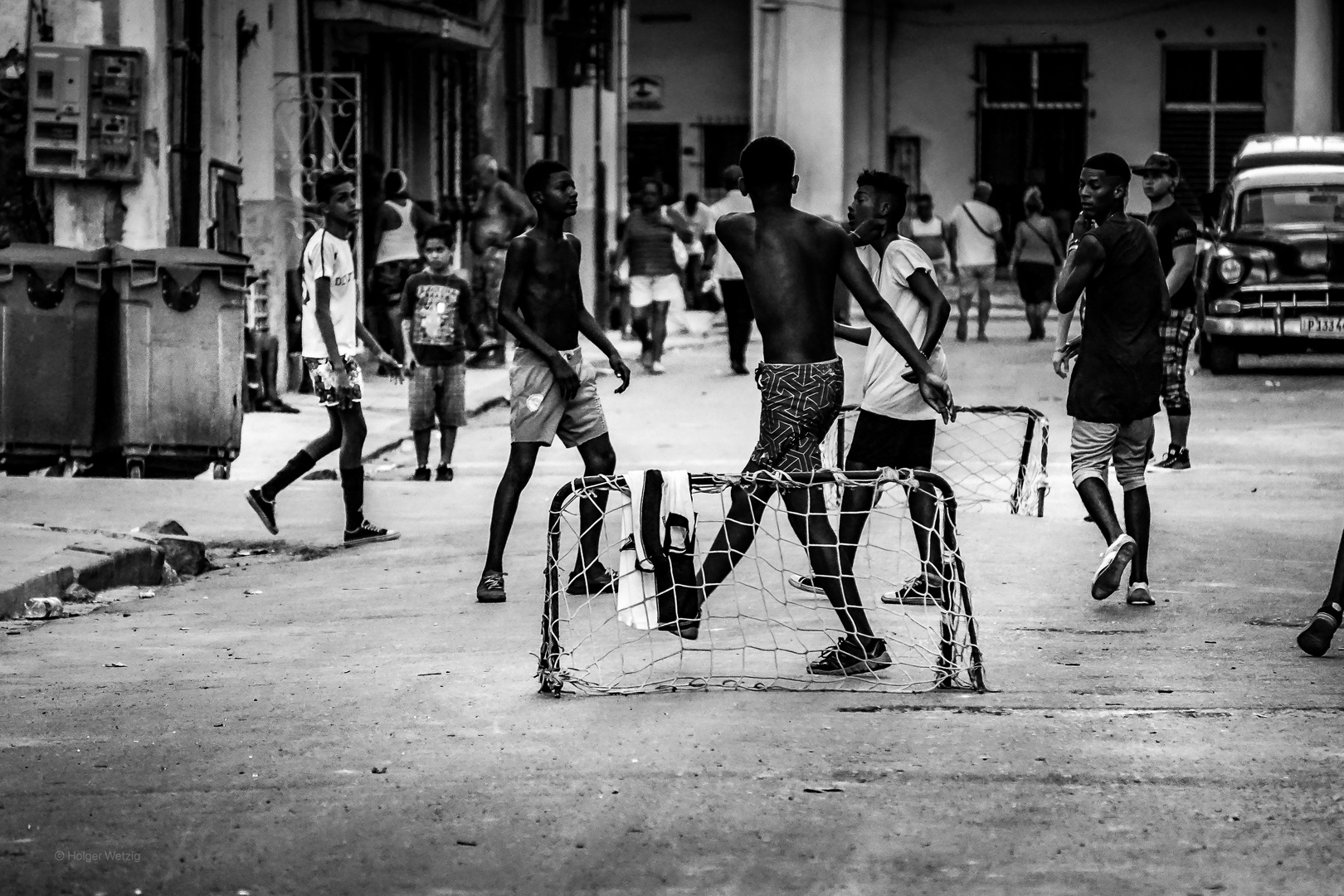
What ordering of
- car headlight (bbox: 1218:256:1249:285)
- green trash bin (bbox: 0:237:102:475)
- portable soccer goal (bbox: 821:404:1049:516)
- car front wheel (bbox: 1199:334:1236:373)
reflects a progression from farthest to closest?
car front wheel (bbox: 1199:334:1236:373)
car headlight (bbox: 1218:256:1249:285)
green trash bin (bbox: 0:237:102:475)
portable soccer goal (bbox: 821:404:1049:516)

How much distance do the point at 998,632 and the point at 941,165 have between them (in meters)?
29.3

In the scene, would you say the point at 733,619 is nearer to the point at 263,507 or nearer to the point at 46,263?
the point at 263,507

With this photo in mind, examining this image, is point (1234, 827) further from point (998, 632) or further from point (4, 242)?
point (4, 242)

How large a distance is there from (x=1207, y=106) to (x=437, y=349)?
84.0 ft

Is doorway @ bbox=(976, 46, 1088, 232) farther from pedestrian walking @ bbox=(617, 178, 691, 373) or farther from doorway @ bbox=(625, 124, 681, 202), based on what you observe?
pedestrian walking @ bbox=(617, 178, 691, 373)

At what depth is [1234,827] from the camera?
4.86 metres

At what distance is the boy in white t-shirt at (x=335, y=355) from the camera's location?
9922 millimetres

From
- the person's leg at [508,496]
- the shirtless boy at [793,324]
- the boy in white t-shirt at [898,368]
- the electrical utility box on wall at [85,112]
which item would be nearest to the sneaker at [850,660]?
the shirtless boy at [793,324]

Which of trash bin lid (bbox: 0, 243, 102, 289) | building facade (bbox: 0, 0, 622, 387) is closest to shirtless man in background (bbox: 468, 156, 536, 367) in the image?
building facade (bbox: 0, 0, 622, 387)

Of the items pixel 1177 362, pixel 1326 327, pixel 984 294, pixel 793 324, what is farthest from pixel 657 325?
pixel 793 324

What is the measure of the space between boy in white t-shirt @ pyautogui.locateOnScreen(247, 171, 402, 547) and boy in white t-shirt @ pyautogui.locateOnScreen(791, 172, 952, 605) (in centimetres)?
285

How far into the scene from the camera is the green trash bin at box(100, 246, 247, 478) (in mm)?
12203

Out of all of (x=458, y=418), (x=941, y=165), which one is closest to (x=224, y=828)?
(x=458, y=418)

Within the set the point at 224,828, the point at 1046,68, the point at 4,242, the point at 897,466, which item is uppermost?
the point at 1046,68
